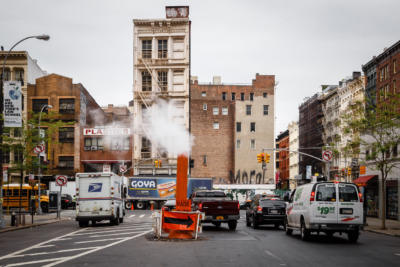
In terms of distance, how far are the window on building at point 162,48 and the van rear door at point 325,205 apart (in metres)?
51.3

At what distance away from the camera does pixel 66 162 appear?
236 feet

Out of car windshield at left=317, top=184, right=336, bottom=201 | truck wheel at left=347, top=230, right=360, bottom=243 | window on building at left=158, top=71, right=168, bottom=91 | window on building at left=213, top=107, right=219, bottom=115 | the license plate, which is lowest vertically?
truck wheel at left=347, top=230, right=360, bottom=243

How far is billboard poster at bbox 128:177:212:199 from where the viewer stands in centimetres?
6003

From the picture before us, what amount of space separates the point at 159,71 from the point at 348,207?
51470mm

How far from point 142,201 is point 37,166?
2753 centimetres

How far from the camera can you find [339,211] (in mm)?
18812

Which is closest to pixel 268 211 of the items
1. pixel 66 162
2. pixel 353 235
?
pixel 353 235

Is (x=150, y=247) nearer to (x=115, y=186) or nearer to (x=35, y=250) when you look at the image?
(x=35, y=250)

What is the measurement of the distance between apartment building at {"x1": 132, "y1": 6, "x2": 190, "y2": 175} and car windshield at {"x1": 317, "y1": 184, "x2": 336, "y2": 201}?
1877 inches

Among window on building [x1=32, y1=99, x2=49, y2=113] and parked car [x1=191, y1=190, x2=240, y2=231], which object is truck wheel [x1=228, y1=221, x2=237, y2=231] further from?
window on building [x1=32, y1=99, x2=49, y2=113]

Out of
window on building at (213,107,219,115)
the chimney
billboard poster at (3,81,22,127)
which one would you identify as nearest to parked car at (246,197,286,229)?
billboard poster at (3,81,22,127)

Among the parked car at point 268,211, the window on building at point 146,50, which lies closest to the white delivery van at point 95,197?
the parked car at point 268,211

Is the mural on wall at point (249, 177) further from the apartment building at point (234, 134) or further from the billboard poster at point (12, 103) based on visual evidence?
the billboard poster at point (12, 103)

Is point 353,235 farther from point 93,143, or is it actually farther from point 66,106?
point 66,106
